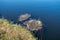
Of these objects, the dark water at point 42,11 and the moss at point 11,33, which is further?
the dark water at point 42,11

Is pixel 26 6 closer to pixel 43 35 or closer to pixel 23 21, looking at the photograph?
pixel 23 21

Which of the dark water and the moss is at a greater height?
the dark water

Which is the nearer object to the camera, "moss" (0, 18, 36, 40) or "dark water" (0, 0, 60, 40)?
"moss" (0, 18, 36, 40)

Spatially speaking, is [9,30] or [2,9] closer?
[9,30]

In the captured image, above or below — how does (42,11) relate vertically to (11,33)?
above

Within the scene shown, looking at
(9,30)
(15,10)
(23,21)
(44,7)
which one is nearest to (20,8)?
(15,10)

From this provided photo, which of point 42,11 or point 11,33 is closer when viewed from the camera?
point 11,33

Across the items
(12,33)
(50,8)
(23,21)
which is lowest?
(12,33)

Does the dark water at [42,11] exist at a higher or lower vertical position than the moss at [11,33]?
higher
